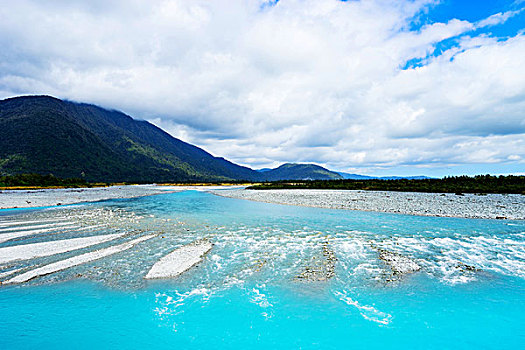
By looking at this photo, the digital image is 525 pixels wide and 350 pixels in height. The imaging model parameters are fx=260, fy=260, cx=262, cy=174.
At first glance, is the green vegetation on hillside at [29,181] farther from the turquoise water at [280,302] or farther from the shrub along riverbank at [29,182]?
the turquoise water at [280,302]

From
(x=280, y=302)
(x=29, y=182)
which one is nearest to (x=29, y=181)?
(x=29, y=182)

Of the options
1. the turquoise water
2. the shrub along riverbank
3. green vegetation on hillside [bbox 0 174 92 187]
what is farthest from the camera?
green vegetation on hillside [bbox 0 174 92 187]

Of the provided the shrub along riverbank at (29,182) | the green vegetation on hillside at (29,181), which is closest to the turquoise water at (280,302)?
the shrub along riverbank at (29,182)

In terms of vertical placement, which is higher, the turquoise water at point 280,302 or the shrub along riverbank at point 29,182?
the shrub along riverbank at point 29,182

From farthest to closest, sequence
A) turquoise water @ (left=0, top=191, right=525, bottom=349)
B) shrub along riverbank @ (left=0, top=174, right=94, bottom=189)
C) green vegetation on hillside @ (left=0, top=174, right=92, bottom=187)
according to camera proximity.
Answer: green vegetation on hillside @ (left=0, top=174, right=92, bottom=187) < shrub along riverbank @ (left=0, top=174, right=94, bottom=189) < turquoise water @ (left=0, top=191, right=525, bottom=349)

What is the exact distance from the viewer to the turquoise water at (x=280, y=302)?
32.5 feet

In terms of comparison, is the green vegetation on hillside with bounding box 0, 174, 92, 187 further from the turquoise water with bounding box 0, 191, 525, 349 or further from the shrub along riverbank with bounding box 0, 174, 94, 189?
the turquoise water with bounding box 0, 191, 525, 349

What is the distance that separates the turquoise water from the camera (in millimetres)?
9914

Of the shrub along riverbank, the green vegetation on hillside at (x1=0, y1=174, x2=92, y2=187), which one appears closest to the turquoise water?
the shrub along riverbank

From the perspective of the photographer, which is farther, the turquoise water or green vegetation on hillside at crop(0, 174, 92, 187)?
green vegetation on hillside at crop(0, 174, 92, 187)

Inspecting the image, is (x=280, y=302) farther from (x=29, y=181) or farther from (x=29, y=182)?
(x=29, y=181)

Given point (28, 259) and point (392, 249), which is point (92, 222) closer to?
point (28, 259)

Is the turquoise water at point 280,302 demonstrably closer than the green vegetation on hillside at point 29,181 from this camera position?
Yes

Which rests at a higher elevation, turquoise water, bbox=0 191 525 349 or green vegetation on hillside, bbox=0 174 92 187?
green vegetation on hillside, bbox=0 174 92 187
